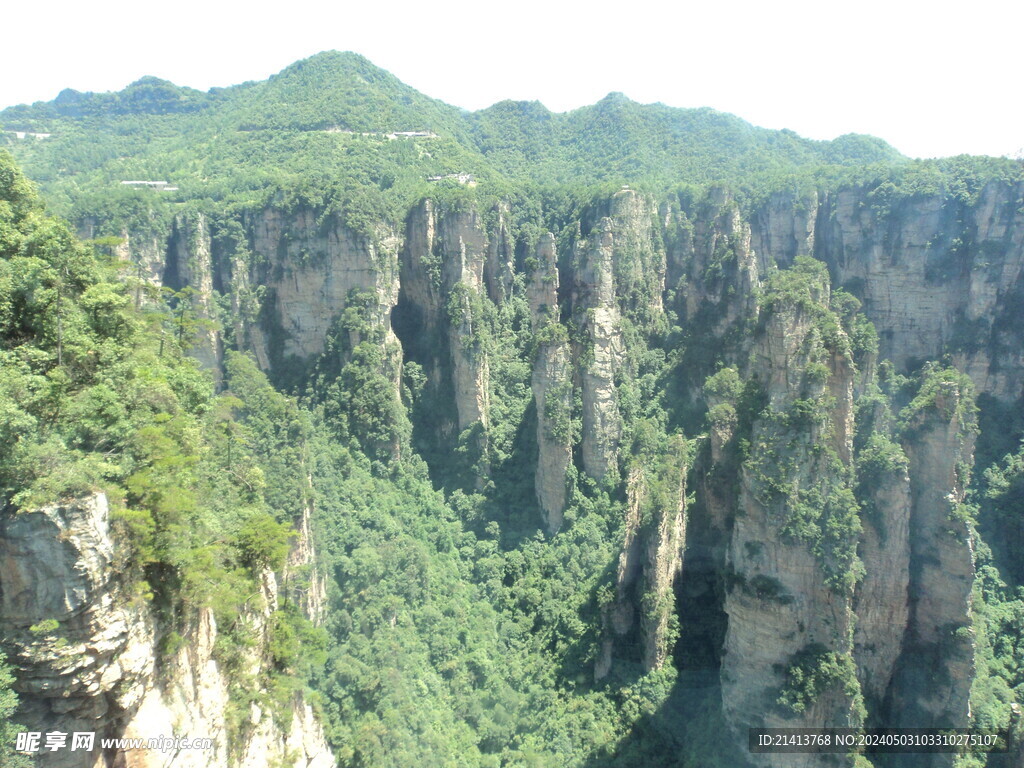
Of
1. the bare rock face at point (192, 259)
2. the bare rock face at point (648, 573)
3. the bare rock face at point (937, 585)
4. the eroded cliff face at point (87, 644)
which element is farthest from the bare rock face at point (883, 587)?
the bare rock face at point (192, 259)

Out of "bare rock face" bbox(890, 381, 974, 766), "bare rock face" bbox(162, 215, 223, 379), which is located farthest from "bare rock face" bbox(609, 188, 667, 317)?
"bare rock face" bbox(162, 215, 223, 379)


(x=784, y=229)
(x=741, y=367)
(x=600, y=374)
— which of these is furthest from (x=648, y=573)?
(x=784, y=229)

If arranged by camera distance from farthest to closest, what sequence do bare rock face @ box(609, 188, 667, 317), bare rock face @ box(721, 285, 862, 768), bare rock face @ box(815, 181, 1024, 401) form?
bare rock face @ box(609, 188, 667, 317) → bare rock face @ box(815, 181, 1024, 401) → bare rock face @ box(721, 285, 862, 768)

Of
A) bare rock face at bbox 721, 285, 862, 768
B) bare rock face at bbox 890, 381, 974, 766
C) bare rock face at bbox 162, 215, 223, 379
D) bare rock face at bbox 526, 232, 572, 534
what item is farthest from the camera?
bare rock face at bbox 162, 215, 223, 379

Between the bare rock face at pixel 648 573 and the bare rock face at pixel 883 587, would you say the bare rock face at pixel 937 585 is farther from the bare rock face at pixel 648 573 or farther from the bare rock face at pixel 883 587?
the bare rock face at pixel 648 573

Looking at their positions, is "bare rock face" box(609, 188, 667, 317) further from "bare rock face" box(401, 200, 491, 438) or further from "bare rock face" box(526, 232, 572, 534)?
"bare rock face" box(526, 232, 572, 534)

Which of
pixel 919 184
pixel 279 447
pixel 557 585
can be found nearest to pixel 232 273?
pixel 279 447

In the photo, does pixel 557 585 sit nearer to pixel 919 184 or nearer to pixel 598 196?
pixel 598 196
